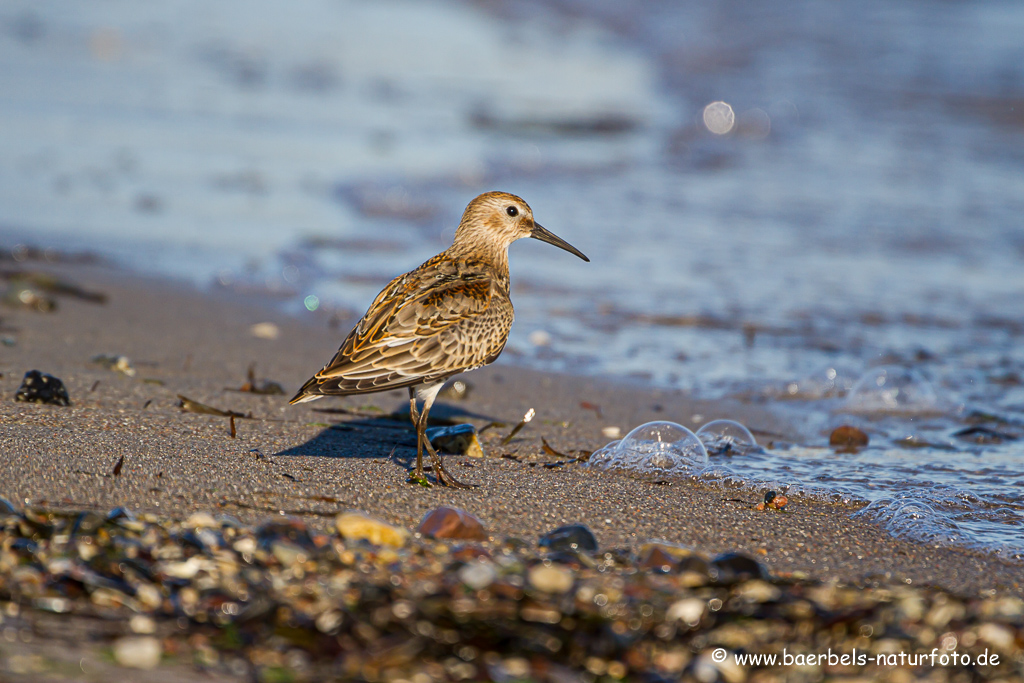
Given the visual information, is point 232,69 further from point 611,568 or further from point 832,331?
point 611,568

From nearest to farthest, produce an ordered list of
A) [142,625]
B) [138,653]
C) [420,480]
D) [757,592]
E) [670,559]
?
1. [138,653]
2. [142,625]
3. [757,592]
4. [670,559]
5. [420,480]

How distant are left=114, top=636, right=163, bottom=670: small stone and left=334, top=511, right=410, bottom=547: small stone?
823 millimetres

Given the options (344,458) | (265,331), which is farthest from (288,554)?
(265,331)

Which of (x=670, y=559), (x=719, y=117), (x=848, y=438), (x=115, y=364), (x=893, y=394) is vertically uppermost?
(x=719, y=117)

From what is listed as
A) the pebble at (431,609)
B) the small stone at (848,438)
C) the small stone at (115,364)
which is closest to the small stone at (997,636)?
the pebble at (431,609)

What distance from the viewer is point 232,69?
48.6ft

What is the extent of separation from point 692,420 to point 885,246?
4.48 m

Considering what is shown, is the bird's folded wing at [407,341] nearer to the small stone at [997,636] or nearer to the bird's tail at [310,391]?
the bird's tail at [310,391]

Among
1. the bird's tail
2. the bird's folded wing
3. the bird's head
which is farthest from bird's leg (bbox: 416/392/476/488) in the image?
the bird's head

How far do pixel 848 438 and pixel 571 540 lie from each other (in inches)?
91.5

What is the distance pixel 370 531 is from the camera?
3.45 meters

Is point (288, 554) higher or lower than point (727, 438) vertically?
lower

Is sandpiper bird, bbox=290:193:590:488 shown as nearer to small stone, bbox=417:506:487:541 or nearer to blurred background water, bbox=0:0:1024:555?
small stone, bbox=417:506:487:541

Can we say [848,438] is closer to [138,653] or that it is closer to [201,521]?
[201,521]
